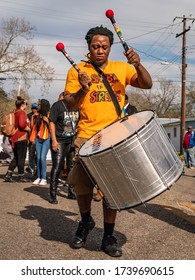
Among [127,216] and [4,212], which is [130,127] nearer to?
[127,216]

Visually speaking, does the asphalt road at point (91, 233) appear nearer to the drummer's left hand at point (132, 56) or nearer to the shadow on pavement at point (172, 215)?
the shadow on pavement at point (172, 215)

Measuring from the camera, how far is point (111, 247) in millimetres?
3566

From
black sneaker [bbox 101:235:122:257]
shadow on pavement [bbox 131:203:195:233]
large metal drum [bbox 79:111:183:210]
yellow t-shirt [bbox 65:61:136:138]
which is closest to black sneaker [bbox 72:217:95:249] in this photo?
black sneaker [bbox 101:235:122:257]

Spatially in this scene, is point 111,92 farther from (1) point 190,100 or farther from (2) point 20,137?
(1) point 190,100

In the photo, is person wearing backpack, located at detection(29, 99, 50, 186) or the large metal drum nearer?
the large metal drum

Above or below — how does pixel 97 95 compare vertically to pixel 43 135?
above

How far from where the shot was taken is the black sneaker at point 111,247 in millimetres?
3518

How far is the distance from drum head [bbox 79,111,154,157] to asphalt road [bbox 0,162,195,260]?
0.96m

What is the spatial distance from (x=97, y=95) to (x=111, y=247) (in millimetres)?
1339

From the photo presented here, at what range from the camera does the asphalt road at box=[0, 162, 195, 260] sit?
11.8 feet

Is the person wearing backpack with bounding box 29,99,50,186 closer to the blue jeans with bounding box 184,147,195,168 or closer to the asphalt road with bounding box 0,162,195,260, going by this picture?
the asphalt road with bounding box 0,162,195,260

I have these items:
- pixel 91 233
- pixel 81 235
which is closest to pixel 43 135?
pixel 91 233

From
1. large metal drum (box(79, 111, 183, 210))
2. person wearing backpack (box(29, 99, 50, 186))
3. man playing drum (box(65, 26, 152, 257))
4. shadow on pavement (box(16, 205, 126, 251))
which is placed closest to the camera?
large metal drum (box(79, 111, 183, 210))
